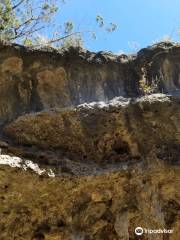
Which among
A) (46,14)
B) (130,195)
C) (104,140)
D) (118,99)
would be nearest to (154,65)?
(118,99)

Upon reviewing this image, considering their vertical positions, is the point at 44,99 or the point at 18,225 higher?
the point at 44,99

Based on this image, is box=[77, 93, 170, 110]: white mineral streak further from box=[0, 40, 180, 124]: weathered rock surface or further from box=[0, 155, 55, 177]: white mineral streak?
box=[0, 155, 55, 177]: white mineral streak

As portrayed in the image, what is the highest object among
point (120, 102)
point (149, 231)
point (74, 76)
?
point (74, 76)

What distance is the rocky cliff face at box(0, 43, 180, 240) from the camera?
5.34 m

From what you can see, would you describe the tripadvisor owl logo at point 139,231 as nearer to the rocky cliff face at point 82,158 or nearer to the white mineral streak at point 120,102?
the rocky cliff face at point 82,158

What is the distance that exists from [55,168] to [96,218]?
0.73 m

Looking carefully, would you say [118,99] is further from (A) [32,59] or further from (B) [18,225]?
(B) [18,225]

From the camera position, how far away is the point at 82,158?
5.71 metres

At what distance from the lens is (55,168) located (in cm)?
539

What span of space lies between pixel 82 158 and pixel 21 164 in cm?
78

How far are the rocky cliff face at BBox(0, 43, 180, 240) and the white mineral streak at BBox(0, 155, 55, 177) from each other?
0.4 inches

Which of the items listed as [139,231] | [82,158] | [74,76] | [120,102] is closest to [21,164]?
[82,158]

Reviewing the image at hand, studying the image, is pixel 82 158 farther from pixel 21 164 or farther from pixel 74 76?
pixel 74 76

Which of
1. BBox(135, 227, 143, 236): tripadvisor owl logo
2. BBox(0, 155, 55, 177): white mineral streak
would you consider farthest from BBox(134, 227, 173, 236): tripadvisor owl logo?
BBox(0, 155, 55, 177): white mineral streak
